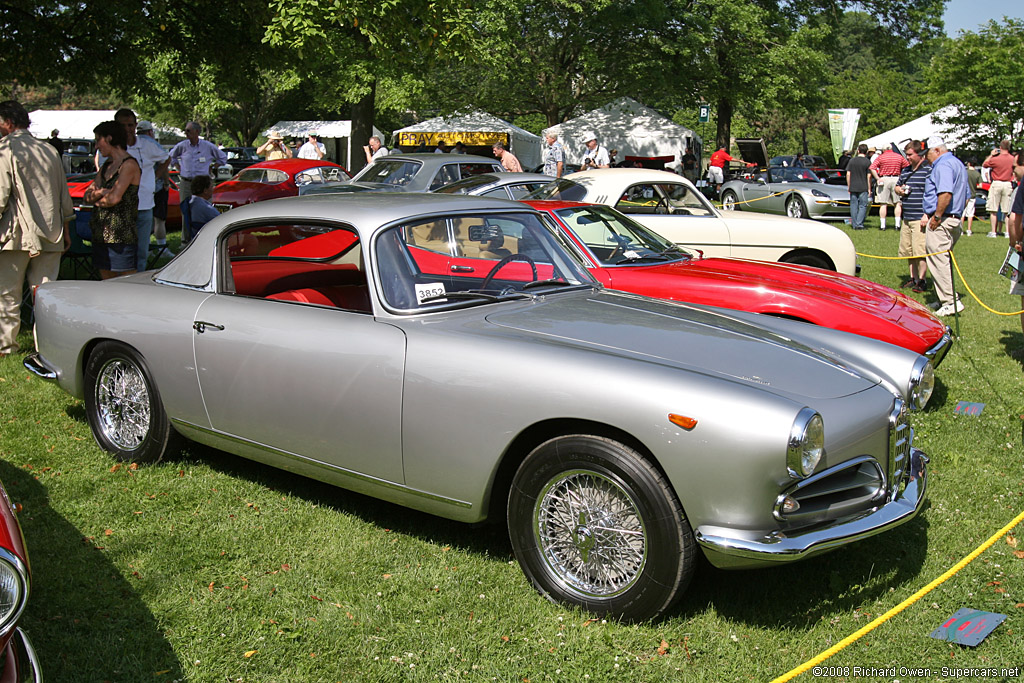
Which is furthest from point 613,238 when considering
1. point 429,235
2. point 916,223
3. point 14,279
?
point 916,223

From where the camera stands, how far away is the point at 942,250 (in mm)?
9711

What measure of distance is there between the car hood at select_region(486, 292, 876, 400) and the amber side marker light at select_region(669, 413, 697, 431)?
0.94ft

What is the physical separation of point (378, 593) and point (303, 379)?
3.33 ft

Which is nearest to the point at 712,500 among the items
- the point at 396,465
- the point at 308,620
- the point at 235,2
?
the point at 396,465

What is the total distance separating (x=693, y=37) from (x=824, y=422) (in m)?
26.6

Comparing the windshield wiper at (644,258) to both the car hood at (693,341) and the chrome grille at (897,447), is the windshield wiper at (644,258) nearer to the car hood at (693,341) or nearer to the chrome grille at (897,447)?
the car hood at (693,341)

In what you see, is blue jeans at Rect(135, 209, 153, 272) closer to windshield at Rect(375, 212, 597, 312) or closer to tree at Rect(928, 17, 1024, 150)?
windshield at Rect(375, 212, 597, 312)

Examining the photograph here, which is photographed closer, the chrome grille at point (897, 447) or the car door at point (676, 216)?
the chrome grille at point (897, 447)

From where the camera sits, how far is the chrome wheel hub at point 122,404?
486 centimetres

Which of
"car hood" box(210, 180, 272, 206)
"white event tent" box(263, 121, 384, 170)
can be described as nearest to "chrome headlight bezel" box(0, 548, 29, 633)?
"car hood" box(210, 180, 272, 206)

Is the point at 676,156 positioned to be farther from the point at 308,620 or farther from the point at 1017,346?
the point at 308,620

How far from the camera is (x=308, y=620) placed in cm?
347

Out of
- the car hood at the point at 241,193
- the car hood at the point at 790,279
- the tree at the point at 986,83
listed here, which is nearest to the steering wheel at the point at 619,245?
the car hood at the point at 790,279

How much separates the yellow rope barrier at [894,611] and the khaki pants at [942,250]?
6023 mm
